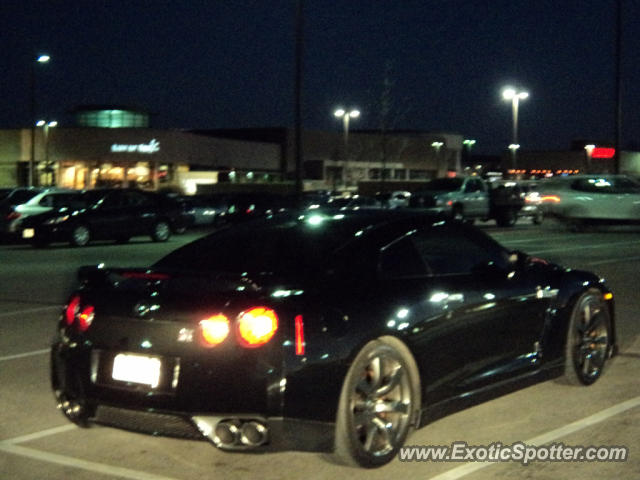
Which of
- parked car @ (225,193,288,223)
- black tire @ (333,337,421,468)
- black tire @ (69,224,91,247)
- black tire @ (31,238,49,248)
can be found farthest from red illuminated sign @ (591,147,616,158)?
black tire @ (333,337,421,468)

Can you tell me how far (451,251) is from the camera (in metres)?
7.57

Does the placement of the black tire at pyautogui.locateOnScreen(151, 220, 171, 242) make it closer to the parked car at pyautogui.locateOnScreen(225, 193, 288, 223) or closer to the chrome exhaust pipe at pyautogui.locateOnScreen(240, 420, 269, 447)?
the parked car at pyautogui.locateOnScreen(225, 193, 288, 223)

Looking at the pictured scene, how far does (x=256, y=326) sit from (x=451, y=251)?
7.99 ft

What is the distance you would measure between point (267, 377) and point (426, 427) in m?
1.88

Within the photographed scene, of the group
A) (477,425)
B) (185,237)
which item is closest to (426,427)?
(477,425)

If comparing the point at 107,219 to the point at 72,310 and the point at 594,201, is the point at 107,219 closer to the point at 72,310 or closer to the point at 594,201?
the point at 594,201

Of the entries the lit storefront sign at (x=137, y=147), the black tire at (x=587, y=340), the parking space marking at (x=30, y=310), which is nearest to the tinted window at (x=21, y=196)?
the parking space marking at (x=30, y=310)

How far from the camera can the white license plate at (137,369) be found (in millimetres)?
5707

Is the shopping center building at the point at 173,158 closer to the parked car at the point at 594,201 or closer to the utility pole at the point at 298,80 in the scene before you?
the parked car at the point at 594,201

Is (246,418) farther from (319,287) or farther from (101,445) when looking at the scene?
(101,445)

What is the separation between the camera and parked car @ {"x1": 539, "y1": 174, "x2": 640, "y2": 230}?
3253 centimetres

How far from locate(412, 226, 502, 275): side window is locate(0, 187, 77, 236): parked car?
23216 millimetres

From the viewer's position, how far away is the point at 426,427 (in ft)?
22.9

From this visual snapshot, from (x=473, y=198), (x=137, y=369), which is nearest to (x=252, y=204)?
(x=473, y=198)
